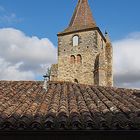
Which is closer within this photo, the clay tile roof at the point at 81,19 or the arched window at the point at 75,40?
the arched window at the point at 75,40

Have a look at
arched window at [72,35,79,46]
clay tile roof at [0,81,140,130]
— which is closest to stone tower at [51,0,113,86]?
arched window at [72,35,79,46]

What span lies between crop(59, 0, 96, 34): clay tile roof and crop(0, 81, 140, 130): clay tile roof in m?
29.8

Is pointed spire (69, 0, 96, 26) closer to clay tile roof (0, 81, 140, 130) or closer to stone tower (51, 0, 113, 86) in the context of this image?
stone tower (51, 0, 113, 86)

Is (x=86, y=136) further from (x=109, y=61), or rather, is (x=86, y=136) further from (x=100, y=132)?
(x=109, y=61)

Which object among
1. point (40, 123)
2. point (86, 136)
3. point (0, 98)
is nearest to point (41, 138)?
point (40, 123)

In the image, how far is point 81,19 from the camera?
41781mm

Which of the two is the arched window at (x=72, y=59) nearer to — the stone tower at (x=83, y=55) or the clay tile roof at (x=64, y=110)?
the stone tower at (x=83, y=55)

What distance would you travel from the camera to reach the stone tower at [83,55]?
125 ft

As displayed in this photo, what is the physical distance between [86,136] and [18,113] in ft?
5.47

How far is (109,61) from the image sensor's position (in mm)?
40594

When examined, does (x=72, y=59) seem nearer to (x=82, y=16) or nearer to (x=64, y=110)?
(x=82, y=16)

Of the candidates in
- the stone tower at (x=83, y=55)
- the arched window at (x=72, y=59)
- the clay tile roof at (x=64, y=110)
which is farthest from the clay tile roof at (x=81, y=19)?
the clay tile roof at (x=64, y=110)

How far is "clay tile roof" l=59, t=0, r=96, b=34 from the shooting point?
134ft

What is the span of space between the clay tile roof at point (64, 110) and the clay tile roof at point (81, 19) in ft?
97.6
